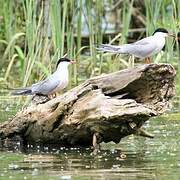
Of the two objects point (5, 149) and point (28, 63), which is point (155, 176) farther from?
point (28, 63)

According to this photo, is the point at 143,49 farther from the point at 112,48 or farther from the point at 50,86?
the point at 50,86

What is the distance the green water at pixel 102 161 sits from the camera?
6.86 metres

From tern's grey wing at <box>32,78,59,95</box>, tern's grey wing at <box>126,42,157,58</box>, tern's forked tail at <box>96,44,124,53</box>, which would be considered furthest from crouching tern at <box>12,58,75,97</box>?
tern's grey wing at <box>126,42,157,58</box>

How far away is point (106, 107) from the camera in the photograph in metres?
7.93

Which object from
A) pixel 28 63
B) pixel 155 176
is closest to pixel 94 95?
pixel 155 176

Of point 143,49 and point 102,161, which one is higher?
point 143,49

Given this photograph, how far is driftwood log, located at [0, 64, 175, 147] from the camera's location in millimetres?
7926

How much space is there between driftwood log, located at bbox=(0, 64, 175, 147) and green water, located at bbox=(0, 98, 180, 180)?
0.72 ft

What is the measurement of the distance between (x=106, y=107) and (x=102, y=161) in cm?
55

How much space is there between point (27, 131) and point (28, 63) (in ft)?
9.44

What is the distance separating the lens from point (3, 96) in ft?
44.0

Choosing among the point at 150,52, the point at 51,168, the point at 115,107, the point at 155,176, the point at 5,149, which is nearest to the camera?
the point at 155,176

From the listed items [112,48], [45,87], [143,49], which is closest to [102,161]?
[45,87]

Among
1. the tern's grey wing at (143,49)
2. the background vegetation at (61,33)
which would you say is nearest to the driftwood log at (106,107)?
the tern's grey wing at (143,49)
